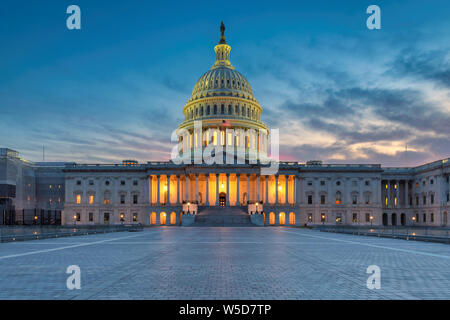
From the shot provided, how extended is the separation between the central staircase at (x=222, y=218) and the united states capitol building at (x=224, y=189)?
0.76 m

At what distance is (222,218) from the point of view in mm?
79562

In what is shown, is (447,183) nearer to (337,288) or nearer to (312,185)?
(312,185)

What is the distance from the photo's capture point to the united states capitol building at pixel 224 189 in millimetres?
93000

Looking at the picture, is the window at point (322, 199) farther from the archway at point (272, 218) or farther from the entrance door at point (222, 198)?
the entrance door at point (222, 198)

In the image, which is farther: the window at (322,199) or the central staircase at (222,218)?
the window at (322,199)

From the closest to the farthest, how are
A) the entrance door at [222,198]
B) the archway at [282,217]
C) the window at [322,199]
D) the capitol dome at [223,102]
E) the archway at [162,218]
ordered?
the archway at [282,217] → the archway at [162,218] → the window at [322,199] → the entrance door at [222,198] → the capitol dome at [223,102]

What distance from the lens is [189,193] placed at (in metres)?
102

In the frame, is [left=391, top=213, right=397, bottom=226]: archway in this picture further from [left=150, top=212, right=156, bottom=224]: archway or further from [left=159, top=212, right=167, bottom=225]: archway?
[left=150, top=212, right=156, bottom=224]: archway

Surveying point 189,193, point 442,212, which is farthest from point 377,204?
point 189,193

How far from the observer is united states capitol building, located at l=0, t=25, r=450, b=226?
93000 millimetres

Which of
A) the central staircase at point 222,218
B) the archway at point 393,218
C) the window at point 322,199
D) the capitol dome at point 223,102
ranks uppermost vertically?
the capitol dome at point 223,102

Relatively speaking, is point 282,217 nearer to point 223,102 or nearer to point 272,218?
point 272,218

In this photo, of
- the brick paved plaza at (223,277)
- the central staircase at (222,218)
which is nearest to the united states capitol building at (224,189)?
the central staircase at (222,218)

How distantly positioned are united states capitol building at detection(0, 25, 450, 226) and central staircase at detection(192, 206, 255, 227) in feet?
2.48
